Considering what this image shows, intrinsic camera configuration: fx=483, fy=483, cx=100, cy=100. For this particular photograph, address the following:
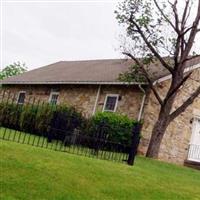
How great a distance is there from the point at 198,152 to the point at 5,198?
18.8 meters

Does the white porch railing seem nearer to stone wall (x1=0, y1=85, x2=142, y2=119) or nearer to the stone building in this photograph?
the stone building

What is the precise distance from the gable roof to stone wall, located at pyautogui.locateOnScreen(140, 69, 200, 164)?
1098 mm

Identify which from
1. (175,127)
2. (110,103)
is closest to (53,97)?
(110,103)

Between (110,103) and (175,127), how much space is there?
Answer: 3.45 m

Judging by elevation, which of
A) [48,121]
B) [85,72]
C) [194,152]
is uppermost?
[85,72]

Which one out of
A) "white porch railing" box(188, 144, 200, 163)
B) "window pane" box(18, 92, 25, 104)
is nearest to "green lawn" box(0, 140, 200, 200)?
"white porch railing" box(188, 144, 200, 163)

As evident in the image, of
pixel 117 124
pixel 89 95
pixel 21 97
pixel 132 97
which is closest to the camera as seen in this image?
pixel 117 124

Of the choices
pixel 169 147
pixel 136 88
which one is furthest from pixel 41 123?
pixel 169 147

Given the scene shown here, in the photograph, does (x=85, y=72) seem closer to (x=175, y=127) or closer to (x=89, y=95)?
(x=89, y=95)

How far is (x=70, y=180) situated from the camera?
9.28 metres

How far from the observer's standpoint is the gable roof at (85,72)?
24500 millimetres

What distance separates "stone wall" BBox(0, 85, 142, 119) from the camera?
23031mm

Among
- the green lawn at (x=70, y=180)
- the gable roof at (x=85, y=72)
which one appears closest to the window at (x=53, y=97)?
the gable roof at (x=85, y=72)

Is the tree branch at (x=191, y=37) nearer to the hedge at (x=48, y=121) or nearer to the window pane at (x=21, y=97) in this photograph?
the hedge at (x=48, y=121)
